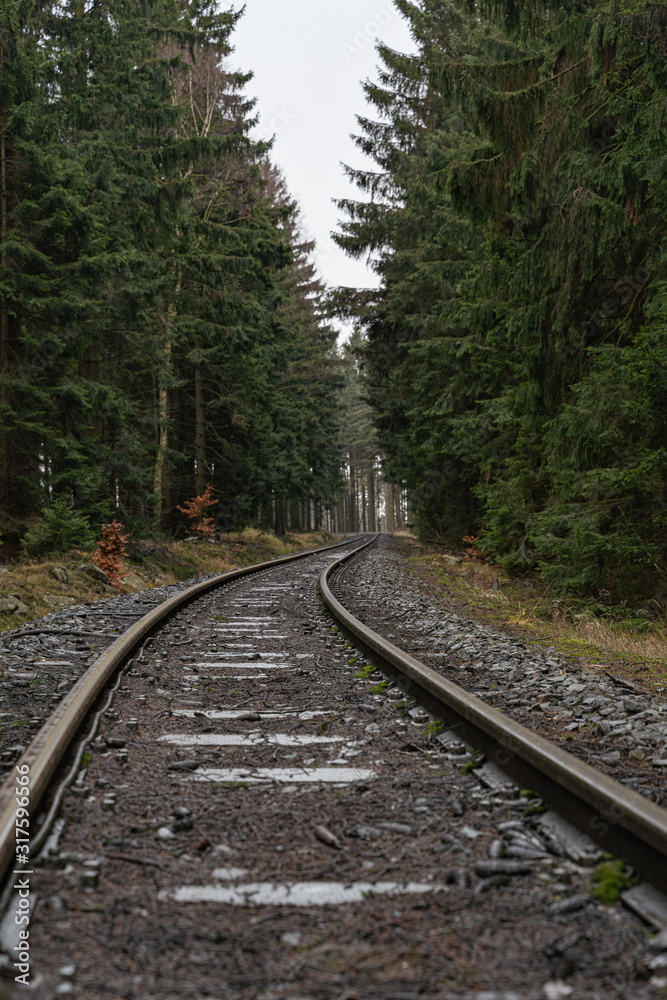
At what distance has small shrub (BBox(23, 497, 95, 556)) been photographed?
11508 mm

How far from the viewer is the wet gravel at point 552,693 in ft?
10.2

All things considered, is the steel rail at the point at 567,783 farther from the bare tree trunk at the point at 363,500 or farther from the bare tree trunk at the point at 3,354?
the bare tree trunk at the point at 363,500

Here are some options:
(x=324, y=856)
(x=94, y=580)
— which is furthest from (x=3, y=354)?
(x=324, y=856)

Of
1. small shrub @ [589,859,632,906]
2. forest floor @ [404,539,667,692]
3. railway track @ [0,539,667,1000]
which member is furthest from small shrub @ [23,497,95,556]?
small shrub @ [589,859,632,906]

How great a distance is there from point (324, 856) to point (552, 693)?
2.46 meters

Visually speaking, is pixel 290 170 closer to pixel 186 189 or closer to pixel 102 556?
pixel 186 189

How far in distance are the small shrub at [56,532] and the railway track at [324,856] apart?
8241mm

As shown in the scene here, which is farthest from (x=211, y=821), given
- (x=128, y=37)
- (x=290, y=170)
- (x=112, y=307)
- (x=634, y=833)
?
(x=290, y=170)

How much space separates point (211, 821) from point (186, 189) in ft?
53.4

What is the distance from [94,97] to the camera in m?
13.9

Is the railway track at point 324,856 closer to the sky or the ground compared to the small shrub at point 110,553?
closer to the ground

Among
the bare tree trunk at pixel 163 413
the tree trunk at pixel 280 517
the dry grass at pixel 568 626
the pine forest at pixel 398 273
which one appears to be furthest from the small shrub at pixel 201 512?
the tree trunk at pixel 280 517

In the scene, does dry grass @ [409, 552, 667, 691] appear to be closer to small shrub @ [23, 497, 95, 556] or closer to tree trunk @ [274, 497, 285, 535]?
small shrub @ [23, 497, 95, 556]

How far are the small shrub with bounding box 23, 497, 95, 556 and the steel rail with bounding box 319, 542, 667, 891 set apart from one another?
9130mm
